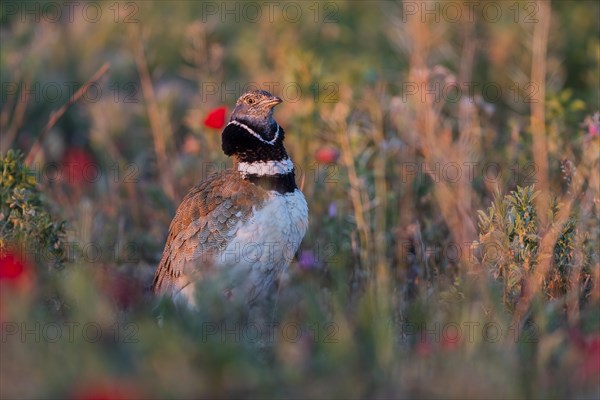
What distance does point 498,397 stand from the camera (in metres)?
3.37

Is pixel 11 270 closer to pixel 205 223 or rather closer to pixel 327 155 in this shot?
pixel 205 223

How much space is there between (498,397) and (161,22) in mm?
8364

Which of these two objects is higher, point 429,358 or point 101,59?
point 101,59

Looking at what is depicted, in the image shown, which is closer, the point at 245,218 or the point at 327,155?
the point at 245,218

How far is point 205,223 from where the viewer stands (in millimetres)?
5285

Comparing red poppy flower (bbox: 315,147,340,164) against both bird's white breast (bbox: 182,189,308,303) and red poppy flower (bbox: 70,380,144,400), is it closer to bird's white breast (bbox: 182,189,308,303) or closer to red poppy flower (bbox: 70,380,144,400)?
bird's white breast (bbox: 182,189,308,303)

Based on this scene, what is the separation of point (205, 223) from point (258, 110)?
74 cm

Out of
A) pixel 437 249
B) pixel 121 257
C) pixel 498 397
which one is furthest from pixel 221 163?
pixel 498 397

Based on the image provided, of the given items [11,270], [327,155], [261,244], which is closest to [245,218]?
[261,244]

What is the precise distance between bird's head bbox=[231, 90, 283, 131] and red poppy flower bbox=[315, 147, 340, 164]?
1.16 m

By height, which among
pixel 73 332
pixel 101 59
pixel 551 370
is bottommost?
pixel 551 370

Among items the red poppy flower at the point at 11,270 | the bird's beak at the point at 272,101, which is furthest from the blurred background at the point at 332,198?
the bird's beak at the point at 272,101

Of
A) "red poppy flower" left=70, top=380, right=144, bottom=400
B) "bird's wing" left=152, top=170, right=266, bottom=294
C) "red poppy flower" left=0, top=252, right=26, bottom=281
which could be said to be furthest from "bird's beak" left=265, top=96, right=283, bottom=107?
"red poppy flower" left=70, top=380, right=144, bottom=400

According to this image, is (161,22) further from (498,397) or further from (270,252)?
(498,397)
